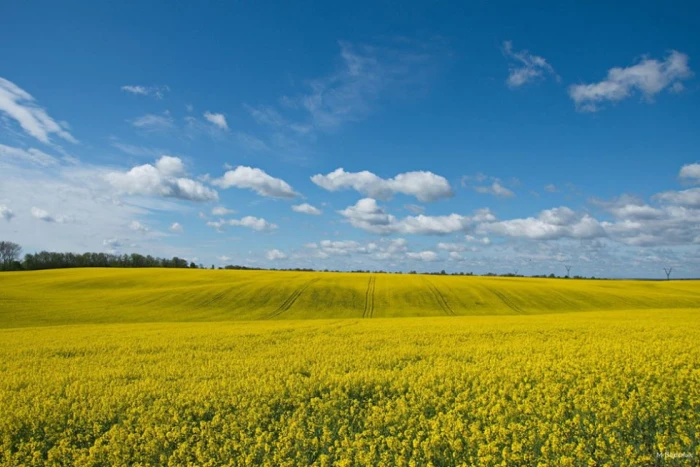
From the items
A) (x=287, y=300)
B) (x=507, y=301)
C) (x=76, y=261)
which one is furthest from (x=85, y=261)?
(x=507, y=301)

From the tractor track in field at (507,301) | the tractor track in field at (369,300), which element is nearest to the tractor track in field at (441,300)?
the tractor track in field at (507,301)

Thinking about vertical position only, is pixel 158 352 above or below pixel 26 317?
above

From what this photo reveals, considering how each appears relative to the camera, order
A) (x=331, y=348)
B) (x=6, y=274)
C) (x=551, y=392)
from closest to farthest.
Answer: (x=551, y=392) < (x=331, y=348) < (x=6, y=274)

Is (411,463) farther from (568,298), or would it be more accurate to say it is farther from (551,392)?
(568,298)

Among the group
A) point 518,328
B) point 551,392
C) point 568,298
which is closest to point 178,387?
point 551,392

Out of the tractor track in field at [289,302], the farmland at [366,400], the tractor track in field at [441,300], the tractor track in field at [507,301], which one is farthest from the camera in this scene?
the tractor track in field at [507,301]

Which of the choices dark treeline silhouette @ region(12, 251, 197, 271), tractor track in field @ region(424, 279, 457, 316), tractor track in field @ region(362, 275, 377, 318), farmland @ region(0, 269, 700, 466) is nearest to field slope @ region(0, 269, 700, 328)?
tractor track in field @ region(362, 275, 377, 318)

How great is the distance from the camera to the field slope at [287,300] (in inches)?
1571

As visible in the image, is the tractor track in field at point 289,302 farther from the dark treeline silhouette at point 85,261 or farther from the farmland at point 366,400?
the dark treeline silhouette at point 85,261

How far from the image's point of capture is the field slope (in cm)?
3991

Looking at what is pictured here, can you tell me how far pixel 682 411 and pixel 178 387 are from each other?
1029 cm

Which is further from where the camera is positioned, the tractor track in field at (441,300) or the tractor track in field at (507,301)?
the tractor track in field at (507,301)

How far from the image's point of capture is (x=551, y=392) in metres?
8.24

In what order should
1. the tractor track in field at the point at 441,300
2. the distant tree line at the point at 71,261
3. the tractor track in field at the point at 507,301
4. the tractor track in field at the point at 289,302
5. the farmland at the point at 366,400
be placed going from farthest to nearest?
the distant tree line at the point at 71,261, the tractor track in field at the point at 507,301, the tractor track in field at the point at 441,300, the tractor track in field at the point at 289,302, the farmland at the point at 366,400
